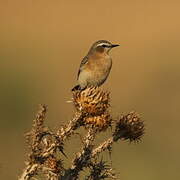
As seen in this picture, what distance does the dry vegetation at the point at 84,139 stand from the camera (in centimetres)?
425

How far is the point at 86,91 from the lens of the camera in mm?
4848

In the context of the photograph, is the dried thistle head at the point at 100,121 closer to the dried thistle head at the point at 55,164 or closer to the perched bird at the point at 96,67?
the dried thistle head at the point at 55,164

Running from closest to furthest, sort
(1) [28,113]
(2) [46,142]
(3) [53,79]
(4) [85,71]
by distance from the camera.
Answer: (2) [46,142] < (4) [85,71] < (1) [28,113] < (3) [53,79]

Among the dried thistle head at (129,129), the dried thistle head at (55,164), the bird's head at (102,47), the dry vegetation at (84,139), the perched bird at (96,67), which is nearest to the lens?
the dry vegetation at (84,139)

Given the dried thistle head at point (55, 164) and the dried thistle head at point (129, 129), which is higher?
the dried thistle head at point (129, 129)

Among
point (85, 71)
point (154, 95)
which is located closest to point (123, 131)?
point (85, 71)

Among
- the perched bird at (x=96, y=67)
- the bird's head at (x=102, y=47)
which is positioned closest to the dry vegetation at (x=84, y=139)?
the perched bird at (x=96, y=67)

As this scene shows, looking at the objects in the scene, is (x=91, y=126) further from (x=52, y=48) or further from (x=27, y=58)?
(x=52, y=48)

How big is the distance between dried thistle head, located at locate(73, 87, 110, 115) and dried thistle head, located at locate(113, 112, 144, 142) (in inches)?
7.7

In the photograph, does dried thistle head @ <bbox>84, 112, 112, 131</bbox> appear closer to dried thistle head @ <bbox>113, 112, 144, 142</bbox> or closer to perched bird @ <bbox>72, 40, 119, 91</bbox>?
dried thistle head @ <bbox>113, 112, 144, 142</bbox>

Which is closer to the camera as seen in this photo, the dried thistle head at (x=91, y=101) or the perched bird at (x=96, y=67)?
the dried thistle head at (x=91, y=101)

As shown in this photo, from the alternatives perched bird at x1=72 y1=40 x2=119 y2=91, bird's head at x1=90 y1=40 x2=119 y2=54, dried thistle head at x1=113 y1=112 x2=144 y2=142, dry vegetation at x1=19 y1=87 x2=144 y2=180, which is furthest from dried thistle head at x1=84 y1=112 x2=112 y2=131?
bird's head at x1=90 y1=40 x2=119 y2=54

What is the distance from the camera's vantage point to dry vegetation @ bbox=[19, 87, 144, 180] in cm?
425

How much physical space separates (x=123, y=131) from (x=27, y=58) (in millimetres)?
15506
